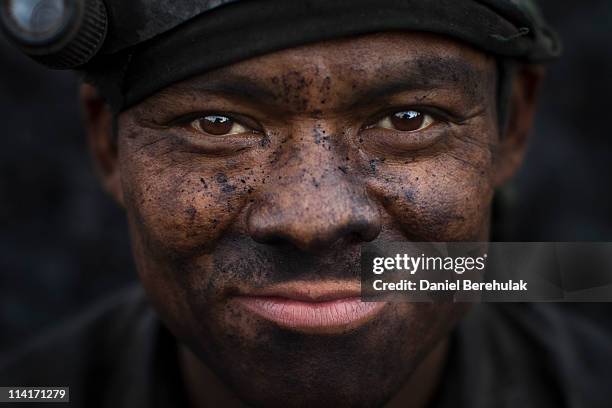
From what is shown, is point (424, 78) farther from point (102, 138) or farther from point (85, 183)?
point (85, 183)

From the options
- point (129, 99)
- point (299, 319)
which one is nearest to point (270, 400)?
point (299, 319)

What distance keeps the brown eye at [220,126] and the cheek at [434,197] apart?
28 centimetres

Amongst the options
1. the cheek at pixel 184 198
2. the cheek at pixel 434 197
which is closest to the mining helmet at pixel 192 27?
the cheek at pixel 184 198

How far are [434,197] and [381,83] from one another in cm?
24

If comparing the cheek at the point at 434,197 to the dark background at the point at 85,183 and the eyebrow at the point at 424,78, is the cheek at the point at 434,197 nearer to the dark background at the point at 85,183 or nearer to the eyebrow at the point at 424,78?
the eyebrow at the point at 424,78

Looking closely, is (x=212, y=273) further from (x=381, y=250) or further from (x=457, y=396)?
(x=457, y=396)

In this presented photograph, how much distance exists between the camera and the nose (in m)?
1.36

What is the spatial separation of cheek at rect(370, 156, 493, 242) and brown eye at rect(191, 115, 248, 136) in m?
0.28

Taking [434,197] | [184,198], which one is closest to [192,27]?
[184,198]

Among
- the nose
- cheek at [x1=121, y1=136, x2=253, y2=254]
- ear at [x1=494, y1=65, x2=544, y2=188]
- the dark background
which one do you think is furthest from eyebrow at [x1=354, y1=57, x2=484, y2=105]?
the dark background

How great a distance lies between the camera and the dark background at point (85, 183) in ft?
10.2

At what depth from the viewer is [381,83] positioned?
1407 mm

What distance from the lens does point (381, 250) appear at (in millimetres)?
1450

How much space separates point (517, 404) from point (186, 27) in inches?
49.9
